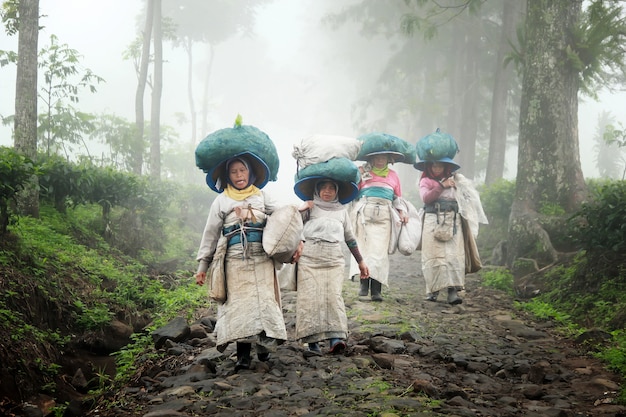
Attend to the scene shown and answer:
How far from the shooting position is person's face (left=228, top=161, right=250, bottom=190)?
494 cm

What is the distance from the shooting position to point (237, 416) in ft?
11.8

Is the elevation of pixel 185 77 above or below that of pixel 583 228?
above

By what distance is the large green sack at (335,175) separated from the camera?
18.5ft

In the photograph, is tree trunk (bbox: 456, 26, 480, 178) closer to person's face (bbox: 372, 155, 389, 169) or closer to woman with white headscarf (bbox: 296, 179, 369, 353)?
person's face (bbox: 372, 155, 389, 169)

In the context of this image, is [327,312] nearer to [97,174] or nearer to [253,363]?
[253,363]

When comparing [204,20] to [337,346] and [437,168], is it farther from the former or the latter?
[337,346]

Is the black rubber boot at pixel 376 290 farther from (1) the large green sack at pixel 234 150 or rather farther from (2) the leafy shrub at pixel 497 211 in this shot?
(2) the leafy shrub at pixel 497 211

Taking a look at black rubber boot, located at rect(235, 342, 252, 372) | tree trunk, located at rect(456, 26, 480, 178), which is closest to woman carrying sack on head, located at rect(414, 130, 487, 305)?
black rubber boot, located at rect(235, 342, 252, 372)

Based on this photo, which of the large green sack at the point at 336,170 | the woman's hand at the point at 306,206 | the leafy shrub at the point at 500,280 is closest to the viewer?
the large green sack at the point at 336,170

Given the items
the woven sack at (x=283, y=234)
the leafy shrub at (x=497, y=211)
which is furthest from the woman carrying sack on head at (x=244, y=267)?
the leafy shrub at (x=497, y=211)

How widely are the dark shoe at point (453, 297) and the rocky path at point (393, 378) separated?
1189 mm

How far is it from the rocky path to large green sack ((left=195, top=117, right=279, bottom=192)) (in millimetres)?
1712

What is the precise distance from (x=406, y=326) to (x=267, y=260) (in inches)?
86.3

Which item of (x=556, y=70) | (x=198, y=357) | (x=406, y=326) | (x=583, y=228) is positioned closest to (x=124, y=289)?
(x=198, y=357)
